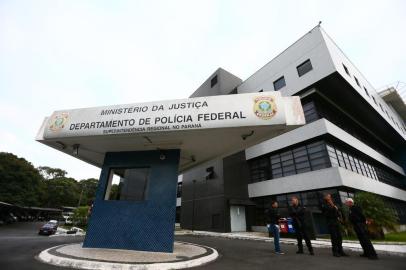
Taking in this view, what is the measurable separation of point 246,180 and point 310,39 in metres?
15.8

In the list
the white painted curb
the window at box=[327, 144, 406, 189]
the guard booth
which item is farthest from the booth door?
the white painted curb

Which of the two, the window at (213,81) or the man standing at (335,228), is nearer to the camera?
the man standing at (335,228)

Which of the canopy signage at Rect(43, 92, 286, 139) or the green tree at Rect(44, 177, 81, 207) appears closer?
the canopy signage at Rect(43, 92, 286, 139)

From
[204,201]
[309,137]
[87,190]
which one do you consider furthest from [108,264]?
[87,190]

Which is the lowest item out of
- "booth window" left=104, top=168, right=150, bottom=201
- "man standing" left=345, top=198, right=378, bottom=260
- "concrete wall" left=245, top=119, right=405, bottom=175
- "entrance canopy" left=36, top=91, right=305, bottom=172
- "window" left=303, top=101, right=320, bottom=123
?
"man standing" left=345, top=198, right=378, bottom=260

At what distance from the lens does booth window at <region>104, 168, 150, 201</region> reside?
8141mm

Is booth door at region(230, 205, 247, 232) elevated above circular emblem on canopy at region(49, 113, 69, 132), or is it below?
below

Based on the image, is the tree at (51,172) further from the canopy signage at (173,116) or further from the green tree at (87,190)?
the canopy signage at (173,116)

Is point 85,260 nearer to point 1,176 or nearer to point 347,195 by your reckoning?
point 347,195

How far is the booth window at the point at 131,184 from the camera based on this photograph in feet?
26.7

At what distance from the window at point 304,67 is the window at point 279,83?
1878 mm

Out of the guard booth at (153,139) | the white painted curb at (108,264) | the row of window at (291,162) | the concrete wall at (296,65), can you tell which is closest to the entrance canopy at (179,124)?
the guard booth at (153,139)

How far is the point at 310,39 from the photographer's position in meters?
19.8

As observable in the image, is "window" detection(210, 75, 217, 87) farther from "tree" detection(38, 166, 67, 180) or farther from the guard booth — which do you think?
"tree" detection(38, 166, 67, 180)
